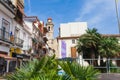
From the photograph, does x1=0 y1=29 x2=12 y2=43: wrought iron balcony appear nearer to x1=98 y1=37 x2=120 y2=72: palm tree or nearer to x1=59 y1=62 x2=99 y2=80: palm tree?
x1=98 y1=37 x2=120 y2=72: palm tree

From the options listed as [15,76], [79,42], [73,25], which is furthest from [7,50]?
[73,25]

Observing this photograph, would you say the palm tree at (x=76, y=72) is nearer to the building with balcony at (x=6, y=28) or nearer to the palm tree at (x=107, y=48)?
the building with balcony at (x=6, y=28)

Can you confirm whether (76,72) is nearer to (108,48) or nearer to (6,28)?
(6,28)

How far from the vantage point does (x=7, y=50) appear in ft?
86.2

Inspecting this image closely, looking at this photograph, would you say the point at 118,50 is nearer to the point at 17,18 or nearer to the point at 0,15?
the point at 17,18

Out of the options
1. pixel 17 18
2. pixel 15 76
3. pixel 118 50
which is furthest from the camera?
pixel 118 50

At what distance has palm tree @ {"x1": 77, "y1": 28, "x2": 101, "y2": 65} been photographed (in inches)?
1533

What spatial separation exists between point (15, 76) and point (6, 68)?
2044 centimetres

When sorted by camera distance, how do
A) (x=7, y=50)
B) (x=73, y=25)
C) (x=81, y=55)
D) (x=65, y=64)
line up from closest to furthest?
(x=65, y=64) → (x=7, y=50) → (x=81, y=55) → (x=73, y=25)

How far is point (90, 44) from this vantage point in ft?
127

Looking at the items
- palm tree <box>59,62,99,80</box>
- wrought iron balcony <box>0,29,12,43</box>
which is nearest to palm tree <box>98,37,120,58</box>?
wrought iron balcony <box>0,29,12,43</box>

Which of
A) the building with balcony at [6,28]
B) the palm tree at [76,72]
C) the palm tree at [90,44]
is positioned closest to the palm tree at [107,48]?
the palm tree at [90,44]

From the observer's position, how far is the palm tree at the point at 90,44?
3894 cm

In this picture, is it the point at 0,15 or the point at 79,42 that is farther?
the point at 79,42
